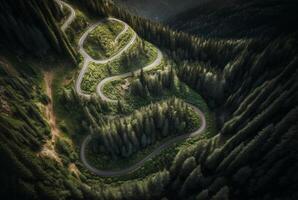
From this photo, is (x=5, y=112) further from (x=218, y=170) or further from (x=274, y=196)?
(x=274, y=196)

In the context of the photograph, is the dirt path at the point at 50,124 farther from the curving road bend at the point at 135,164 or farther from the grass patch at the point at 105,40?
the grass patch at the point at 105,40

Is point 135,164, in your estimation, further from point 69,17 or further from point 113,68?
point 69,17

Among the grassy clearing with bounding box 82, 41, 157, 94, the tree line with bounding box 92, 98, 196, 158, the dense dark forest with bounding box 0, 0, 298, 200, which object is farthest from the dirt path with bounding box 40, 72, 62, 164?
the tree line with bounding box 92, 98, 196, 158

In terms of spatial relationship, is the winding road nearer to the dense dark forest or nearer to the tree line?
the dense dark forest

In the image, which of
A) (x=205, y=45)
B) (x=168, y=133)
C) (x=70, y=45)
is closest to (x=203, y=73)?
(x=205, y=45)

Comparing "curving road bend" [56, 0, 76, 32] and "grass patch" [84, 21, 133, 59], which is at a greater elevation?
"curving road bend" [56, 0, 76, 32]

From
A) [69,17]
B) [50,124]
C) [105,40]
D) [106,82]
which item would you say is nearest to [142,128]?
[106,82]

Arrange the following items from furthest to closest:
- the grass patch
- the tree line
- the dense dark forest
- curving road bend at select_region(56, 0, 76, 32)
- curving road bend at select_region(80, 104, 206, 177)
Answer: the grass patch → curving road bend at select_region(56, 0, 76, 32) → the tree line → curving road bend at select_region(80, 104, 206, 177) → the dense dark forest
